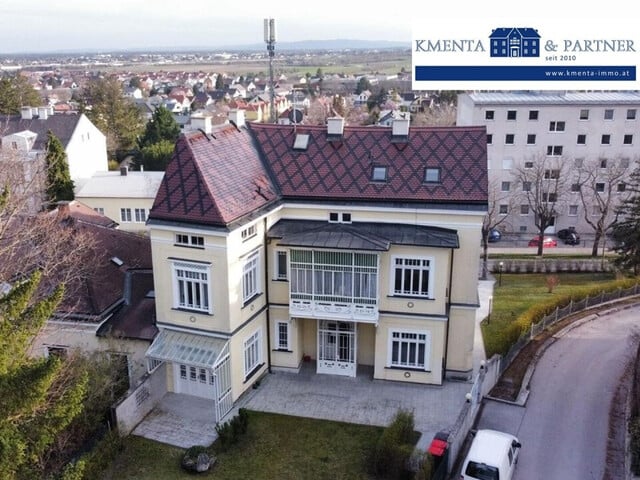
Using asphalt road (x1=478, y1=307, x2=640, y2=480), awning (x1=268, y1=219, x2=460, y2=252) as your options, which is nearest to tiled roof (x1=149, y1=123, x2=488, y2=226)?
awning (x1=268, y1=219, x2=460, y2=252)

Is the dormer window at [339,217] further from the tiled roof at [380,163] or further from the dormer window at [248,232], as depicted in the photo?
the dormer window at [248,232]

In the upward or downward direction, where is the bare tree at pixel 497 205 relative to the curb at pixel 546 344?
upward

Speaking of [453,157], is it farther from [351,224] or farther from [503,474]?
[503,474]

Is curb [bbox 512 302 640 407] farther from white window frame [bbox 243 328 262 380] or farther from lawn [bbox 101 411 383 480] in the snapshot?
white window frame [bbox 243 328 262 380]

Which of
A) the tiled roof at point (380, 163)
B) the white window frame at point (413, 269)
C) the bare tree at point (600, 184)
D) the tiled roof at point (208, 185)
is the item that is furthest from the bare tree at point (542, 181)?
the tiled roof at point (208, 185)

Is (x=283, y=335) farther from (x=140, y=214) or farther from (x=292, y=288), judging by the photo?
(x=140, y=214)

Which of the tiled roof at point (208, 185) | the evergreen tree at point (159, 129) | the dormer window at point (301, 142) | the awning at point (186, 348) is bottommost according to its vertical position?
the awning at point (186, 348)

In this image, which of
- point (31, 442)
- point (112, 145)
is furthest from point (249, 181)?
point (112, 145)
